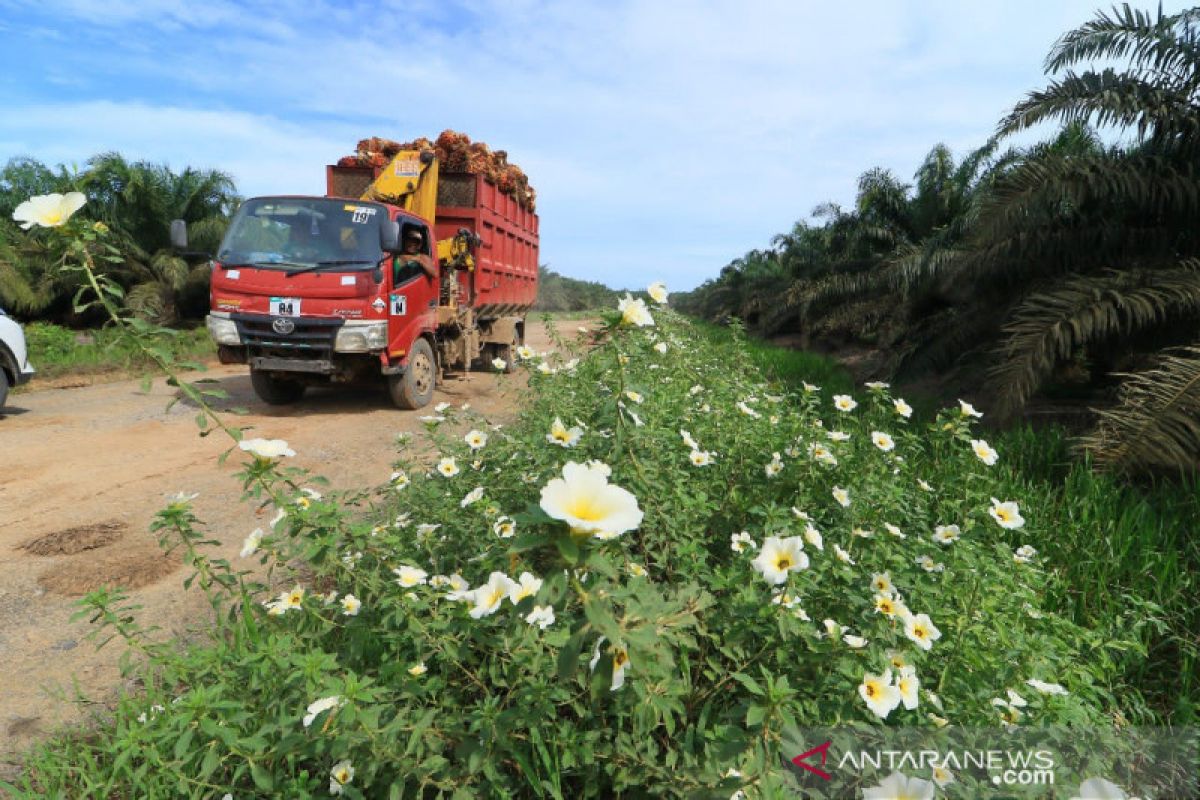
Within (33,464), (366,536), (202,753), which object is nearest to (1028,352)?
(366,536)

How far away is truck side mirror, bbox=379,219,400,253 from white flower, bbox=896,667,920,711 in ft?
21.2

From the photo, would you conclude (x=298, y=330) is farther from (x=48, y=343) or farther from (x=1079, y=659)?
(x=48, y=343)

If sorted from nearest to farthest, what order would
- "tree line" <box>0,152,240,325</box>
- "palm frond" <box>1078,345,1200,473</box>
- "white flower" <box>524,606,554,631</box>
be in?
"white flower" <box>524,606,554,631</box>
"palm frond" <box>1078,345,1200,473</box>
"tree line" <box>0,152,240,325</box>

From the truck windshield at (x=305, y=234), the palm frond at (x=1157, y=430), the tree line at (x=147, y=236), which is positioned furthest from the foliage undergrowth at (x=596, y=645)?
the tree line at (x=147, y=236)

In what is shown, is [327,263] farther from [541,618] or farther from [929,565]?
[929,565]

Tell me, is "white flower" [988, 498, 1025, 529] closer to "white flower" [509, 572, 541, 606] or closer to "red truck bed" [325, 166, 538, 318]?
"white flower" [509, 572, 541, 606]

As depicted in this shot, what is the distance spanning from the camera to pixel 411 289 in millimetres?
7539

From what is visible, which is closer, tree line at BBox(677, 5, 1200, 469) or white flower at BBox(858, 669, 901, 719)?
white flower at BBox(858, 669, 901, 719)

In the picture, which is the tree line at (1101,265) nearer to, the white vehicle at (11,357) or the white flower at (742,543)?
the white flower at (742,543)

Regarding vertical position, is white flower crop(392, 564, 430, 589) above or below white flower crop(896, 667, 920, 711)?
above

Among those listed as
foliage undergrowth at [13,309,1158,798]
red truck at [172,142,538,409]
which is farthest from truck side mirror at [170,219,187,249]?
foliage undergrowth at [13,309,1158,798]

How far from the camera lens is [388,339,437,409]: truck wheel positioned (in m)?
7.50

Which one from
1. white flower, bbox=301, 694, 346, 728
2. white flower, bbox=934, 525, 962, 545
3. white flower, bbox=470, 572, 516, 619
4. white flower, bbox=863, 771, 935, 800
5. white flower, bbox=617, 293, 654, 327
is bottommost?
white flower, bbox=301, 694, 346, 728

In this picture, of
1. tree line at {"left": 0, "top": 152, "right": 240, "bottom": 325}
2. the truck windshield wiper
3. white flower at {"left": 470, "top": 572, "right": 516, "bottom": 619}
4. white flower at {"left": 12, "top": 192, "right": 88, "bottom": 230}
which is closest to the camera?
white flower at {"left": 470, "top": 572, "right": 516, "bottom": 619}
